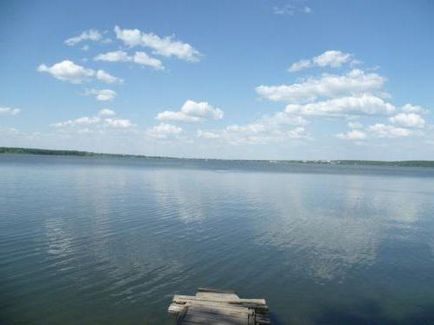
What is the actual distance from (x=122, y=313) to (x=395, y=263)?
16.9m

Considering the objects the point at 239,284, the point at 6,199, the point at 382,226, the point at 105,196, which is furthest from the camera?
the point at 105,196

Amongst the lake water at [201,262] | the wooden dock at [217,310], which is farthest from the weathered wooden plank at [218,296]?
the lake water at [201,262]

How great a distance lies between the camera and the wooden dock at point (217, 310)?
44.2ft

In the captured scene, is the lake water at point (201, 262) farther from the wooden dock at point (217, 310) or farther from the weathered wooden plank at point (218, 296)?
the weathered wooden plank at point (218, 296)

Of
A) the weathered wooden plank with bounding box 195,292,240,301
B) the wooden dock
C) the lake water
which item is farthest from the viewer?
the lake water

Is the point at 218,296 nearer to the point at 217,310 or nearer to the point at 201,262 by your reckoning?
the point at 217,310

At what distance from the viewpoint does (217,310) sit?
14.0 meters

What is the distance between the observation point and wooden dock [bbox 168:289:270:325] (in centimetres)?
1348

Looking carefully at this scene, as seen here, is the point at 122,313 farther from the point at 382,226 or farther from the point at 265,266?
the point at 382,226

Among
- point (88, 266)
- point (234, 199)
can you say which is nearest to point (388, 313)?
point (88, 266)

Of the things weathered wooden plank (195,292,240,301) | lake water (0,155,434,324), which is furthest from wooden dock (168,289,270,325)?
lake water (0,155,434,324)

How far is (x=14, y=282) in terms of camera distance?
56.5 ft

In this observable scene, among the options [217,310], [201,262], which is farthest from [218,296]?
[201,262]

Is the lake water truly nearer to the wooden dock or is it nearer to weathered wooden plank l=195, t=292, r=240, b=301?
the wooden dock
